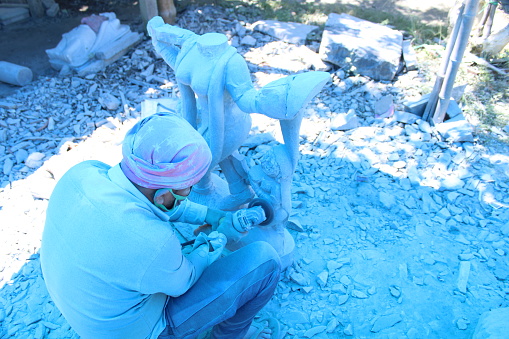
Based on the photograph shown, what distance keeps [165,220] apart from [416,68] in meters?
4.71

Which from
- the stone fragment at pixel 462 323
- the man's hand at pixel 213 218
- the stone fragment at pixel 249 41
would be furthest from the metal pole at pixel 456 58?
the stone fragment at pixel 249 41

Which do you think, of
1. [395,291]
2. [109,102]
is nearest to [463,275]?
[395,291]

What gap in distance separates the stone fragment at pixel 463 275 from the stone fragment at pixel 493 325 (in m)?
0.34

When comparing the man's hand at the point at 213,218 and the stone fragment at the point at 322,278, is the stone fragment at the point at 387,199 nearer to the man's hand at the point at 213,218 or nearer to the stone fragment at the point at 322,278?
the stone fragment at the point at 322,278

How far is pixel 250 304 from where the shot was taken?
2160 millimetres

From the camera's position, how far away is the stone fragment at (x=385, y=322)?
2.62 metres

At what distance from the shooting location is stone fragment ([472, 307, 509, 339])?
2240mm

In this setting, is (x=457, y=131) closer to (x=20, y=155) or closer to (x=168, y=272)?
(x=168, y=272)

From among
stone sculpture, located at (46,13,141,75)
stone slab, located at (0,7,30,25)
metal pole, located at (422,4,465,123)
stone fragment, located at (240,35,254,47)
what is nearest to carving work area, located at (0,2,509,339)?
metal pole, located at (422,4,465,123)

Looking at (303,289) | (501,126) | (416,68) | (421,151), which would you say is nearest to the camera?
(303,289)

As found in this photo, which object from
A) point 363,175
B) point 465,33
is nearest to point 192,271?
point 363,175

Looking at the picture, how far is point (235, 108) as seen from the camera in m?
2.69

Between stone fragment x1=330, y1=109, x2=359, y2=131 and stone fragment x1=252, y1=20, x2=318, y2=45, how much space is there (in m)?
2.11

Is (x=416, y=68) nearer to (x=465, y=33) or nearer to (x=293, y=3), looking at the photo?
(x=465, y=33)
